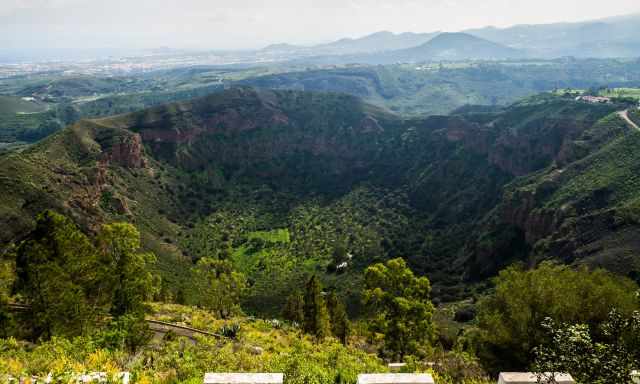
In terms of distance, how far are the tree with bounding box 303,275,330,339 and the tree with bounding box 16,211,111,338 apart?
72.5ft

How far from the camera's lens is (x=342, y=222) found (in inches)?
5305

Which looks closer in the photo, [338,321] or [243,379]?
[243,379]

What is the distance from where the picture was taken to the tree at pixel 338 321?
153ft

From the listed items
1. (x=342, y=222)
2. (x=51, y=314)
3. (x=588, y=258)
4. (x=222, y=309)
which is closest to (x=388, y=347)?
(x=51, y=314)

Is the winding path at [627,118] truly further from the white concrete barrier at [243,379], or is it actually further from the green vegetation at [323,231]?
the white concrete barrier at [243,379]

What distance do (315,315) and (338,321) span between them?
202 inches

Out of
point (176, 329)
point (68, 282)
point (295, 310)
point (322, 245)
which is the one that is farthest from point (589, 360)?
point (322, 245)

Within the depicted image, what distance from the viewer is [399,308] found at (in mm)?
35438

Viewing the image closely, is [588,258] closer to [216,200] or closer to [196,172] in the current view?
[216,200]

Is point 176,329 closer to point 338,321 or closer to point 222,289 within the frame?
point 222,289

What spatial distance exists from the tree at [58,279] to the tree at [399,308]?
24048 millimetres

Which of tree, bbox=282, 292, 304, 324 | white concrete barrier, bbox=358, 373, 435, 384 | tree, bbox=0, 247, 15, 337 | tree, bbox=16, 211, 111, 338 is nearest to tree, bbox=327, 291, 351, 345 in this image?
tree, bbox=282, 292, 304, 324

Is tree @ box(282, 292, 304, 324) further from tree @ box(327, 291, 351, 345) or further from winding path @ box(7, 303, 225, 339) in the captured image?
winding path @ box(7, 303, 225, 339)

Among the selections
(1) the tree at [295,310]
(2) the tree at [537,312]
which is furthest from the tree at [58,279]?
(2) the tree at [537,312]
